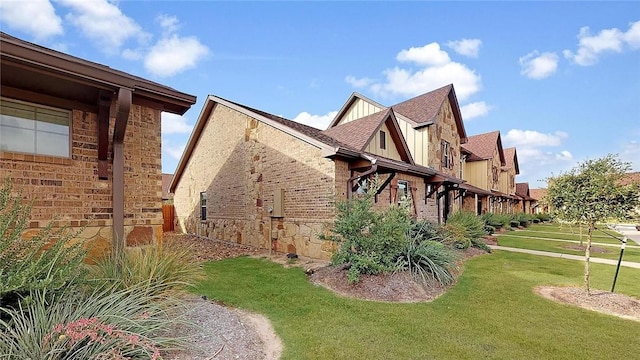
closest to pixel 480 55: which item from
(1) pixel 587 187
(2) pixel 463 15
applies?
(2) pixel 463 15

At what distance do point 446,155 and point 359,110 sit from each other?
624 centimetres

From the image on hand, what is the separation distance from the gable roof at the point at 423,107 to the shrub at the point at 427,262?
10.5 m

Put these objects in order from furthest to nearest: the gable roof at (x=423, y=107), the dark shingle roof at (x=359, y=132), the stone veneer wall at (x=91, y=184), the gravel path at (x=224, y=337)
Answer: the gable roof at (x=423, y=107), the dark shingle roof at (x=359, y=132), the stone veneer wall at (x=91, y=184), the gravel path at (x=224, y=337)

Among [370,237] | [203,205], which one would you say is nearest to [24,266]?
[370,237]

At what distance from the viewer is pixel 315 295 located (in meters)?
6.11

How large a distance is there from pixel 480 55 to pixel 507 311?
10.9m

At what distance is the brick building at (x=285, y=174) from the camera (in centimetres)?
969

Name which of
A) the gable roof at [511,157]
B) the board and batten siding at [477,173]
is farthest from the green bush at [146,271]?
the gable roof at [511,157]

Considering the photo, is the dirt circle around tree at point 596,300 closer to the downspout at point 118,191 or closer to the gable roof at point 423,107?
the downspout at point 118,191

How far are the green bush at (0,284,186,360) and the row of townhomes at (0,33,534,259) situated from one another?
5.01 feet

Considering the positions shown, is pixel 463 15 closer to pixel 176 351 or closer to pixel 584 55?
pixel 584 55

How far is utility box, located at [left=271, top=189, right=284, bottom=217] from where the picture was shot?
433 inches

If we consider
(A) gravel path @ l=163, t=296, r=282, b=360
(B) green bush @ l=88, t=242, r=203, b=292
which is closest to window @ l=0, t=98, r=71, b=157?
(B) green bush @ l=88, t=242, r=203, b=292

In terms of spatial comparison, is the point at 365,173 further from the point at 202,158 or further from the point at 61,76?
the point at 202,158
